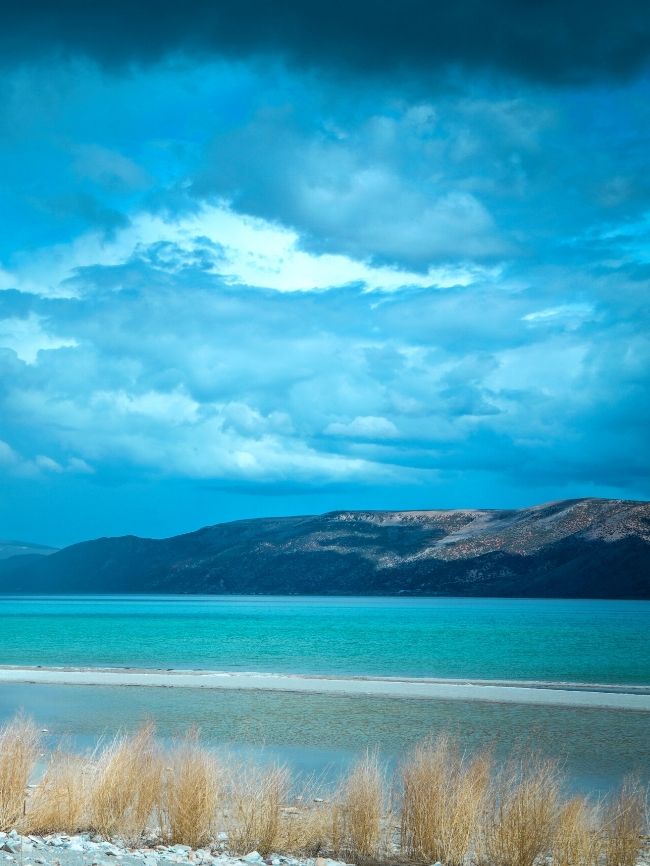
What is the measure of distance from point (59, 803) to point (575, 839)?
5214 mm

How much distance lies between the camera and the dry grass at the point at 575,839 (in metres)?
8.95

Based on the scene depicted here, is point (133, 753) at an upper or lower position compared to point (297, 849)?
upper

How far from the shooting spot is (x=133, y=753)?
10.4m

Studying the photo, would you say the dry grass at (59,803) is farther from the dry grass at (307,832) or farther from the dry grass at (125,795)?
the dry grass at (307,832)

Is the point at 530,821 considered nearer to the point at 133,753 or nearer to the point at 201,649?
the point at 133,753

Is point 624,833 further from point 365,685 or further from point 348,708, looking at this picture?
point 365,685

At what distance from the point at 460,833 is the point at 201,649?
5019cm

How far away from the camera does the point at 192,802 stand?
9.67m

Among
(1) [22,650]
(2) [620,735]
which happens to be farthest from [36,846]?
(1) [22,650]

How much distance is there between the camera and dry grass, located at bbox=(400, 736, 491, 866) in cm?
941

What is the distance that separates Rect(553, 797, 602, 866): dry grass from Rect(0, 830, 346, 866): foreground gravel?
6.83 feet

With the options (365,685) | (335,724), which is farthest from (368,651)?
(335,724)

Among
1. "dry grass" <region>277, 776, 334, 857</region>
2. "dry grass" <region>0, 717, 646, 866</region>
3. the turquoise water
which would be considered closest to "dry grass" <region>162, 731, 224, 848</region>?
"dry grass" <region>0, 717, 646, 866</region>

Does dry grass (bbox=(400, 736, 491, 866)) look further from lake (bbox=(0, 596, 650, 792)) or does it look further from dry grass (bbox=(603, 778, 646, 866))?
lake (bbox=(0, 596, 650, 792))
